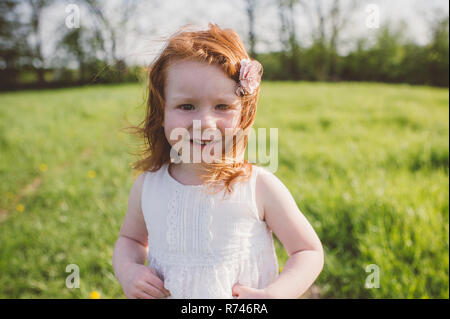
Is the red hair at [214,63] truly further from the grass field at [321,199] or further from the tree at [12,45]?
the tree at [12,45]

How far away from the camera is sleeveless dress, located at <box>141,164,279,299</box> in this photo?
1.18 metres

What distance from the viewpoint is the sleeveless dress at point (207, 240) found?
1182 mm

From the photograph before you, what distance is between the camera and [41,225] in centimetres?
290

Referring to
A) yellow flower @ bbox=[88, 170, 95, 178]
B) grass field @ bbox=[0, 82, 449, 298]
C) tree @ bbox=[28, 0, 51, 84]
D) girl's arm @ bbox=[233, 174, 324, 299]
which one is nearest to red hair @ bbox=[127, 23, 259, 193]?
girl's arm @ bbox=[233, 174, 324, 299]

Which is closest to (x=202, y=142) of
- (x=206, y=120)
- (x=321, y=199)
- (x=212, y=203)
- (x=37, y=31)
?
(x=206, y=120)

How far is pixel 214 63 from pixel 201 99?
0.13m

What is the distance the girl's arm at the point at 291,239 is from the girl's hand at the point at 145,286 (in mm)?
412

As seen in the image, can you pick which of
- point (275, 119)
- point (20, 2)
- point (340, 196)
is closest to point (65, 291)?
point (340, 196)

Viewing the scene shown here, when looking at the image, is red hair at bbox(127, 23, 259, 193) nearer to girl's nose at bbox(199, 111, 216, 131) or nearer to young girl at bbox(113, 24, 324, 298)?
young girl at bbox(113, 24, 324, 298)

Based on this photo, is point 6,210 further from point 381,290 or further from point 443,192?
point 443,192

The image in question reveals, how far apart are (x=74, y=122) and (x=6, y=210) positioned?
3.98 meters

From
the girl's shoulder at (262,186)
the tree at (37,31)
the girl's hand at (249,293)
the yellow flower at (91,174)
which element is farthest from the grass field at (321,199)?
the tree at (37,31)

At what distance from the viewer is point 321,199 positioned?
2566 millimetres

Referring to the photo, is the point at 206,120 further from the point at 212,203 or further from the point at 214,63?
the point at 212,203
